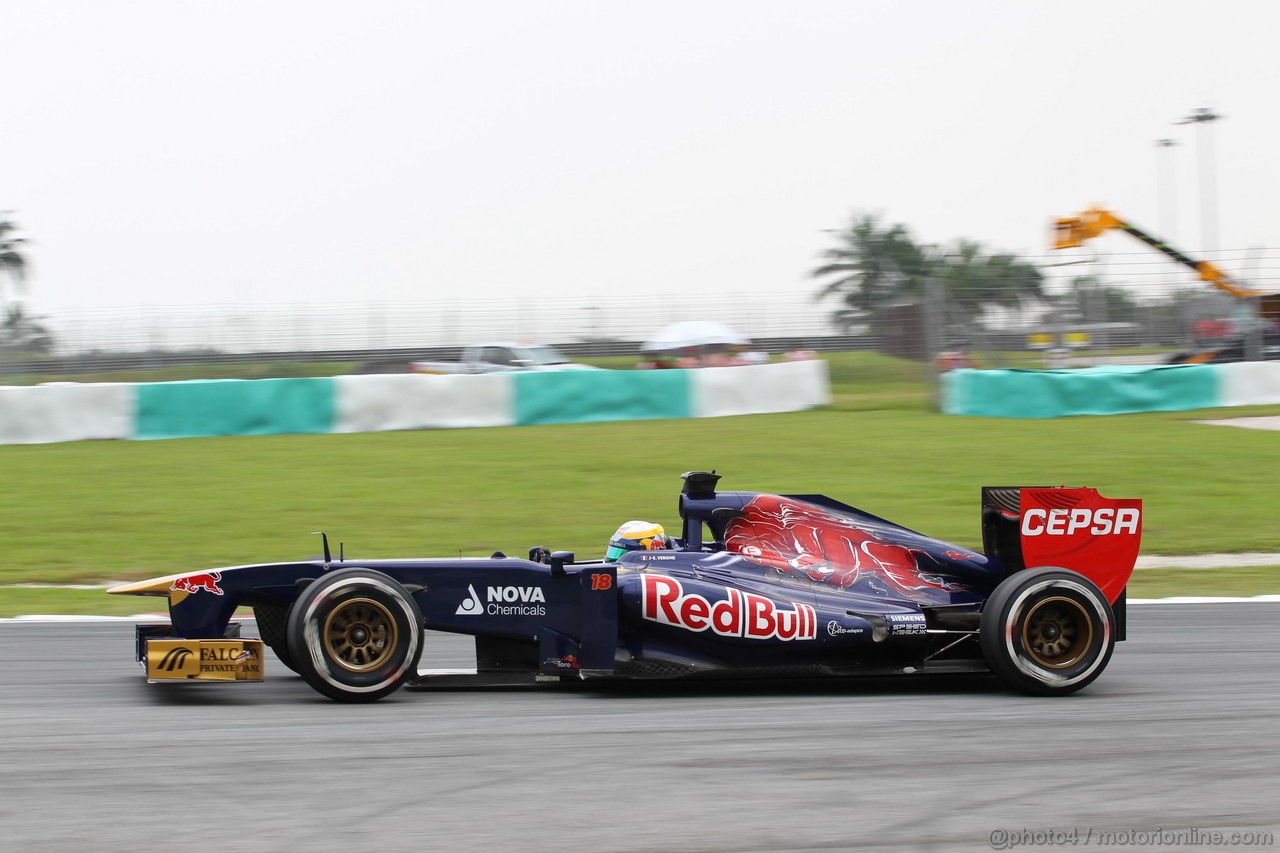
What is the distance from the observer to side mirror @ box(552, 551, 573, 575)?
6.00 meters

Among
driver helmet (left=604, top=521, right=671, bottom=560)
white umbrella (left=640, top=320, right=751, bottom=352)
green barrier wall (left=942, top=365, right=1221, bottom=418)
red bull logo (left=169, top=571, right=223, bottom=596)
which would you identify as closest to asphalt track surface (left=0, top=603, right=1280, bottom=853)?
red bull logo (left=169, top=571, right=223, bottom=596)

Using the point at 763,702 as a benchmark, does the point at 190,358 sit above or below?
above

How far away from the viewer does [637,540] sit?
652 centimetres

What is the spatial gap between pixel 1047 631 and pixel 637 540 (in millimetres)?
1895

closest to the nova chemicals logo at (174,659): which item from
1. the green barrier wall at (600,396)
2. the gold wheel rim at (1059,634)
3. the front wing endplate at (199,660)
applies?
the front wing endplate at (199,660)

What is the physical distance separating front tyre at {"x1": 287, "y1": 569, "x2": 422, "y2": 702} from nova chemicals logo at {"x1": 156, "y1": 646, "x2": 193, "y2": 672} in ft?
1.44

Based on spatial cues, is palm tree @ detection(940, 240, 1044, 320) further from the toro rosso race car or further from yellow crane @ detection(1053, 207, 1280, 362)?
the toro rosso race car

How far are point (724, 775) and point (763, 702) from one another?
4.24 ft

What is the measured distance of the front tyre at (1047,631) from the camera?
6.03 metres

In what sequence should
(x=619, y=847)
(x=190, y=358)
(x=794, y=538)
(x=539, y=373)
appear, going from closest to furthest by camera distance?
(x=619, y=847), (x=794, y=538), (x=539, y=373), (x=190, y=358)

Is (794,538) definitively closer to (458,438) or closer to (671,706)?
(671,706)

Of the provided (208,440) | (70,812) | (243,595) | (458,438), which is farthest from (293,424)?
(70,812)

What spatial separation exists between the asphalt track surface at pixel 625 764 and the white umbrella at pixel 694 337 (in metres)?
19.5

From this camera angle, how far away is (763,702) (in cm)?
606
